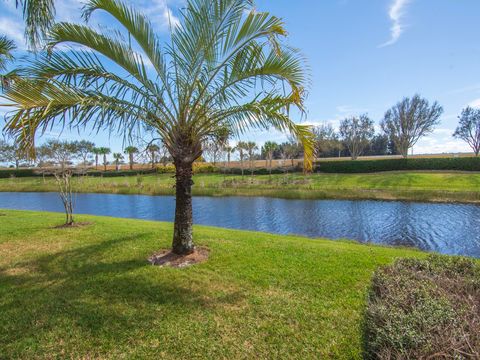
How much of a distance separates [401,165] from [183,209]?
40077mm

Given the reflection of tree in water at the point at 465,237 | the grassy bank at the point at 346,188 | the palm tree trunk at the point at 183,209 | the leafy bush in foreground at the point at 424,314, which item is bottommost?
the reflection of tree in water at the point at 465,237

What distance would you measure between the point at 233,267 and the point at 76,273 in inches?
120

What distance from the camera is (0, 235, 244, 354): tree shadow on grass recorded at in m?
3.66

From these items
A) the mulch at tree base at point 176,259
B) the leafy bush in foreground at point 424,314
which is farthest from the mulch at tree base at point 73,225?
the leafy bush in foreground at point 424,314

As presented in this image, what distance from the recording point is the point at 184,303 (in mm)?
4332

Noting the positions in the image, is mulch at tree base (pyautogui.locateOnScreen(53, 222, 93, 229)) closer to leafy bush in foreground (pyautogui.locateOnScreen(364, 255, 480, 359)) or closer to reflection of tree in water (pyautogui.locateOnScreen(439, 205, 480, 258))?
leafy bush in foreground (pyautogui.locateOnScreen(364, 255, 480, 359))

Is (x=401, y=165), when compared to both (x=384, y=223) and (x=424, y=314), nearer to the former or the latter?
(x=384, y=223)

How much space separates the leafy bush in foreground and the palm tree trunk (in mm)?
3714

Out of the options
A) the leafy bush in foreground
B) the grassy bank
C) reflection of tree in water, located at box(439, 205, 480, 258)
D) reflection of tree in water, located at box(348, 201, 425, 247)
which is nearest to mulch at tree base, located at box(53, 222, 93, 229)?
the leafy bush in foreground

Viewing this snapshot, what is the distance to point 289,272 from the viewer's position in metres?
5.55

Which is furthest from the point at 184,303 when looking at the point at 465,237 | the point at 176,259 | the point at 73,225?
the point at 465,237

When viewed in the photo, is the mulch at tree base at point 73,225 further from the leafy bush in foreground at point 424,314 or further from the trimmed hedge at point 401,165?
the trimmed hedge at point 401,165

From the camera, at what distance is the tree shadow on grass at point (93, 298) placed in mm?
3656

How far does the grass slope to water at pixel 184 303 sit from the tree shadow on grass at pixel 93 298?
16 millimetres
